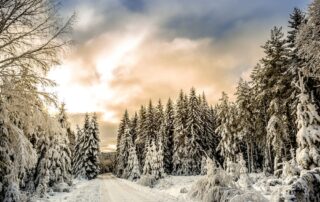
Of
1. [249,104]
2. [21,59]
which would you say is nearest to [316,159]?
[21,59]

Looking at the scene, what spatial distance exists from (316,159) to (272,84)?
1350cm

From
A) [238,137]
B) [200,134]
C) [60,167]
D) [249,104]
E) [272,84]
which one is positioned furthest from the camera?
[200,134]

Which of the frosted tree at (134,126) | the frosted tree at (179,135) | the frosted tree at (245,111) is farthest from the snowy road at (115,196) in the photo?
the frosted tree at (134,126)

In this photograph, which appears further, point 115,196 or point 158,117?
point 158,117

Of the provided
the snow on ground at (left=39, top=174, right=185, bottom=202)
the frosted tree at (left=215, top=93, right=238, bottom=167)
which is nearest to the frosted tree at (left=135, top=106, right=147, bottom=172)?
the frosted tree at (left=215, top=93, right=238, bottom=167)

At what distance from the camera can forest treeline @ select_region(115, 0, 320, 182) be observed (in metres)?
20.9

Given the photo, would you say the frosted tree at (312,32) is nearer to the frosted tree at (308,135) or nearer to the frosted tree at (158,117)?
the frosted tree at (308,135)

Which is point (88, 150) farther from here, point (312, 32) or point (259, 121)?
point (312, 32)

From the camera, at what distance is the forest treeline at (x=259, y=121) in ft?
68.7

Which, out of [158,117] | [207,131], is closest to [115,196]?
[207,131]

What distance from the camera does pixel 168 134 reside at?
65250 millimetres

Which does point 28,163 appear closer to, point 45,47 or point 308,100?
point 45,47

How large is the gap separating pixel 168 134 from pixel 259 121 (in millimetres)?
27632

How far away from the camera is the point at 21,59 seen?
377 inches
